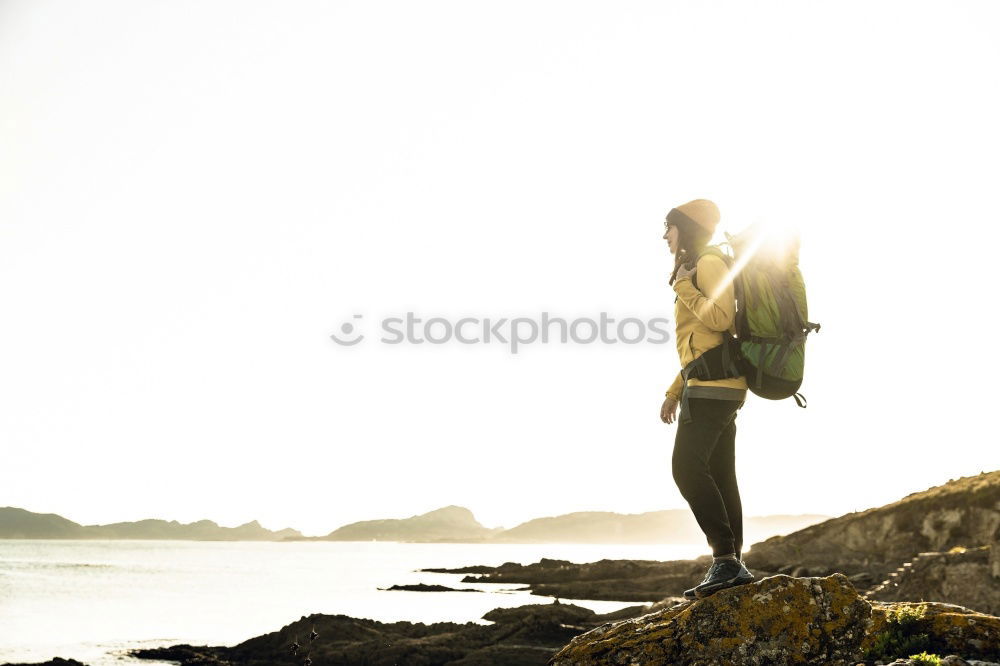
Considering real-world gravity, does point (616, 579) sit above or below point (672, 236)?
below

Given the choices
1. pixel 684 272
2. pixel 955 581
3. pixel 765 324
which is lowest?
pixel 955 581

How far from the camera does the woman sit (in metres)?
4.70

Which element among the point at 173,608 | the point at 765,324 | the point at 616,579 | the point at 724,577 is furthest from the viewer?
the point at 616,579

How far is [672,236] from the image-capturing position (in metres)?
5.15

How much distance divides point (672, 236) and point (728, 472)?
5.24 feet

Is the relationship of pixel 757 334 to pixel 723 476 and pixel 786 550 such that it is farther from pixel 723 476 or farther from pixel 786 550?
pixel 786 550

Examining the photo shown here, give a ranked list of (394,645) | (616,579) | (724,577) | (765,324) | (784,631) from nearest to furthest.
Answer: (784,631), (765,324), (724,577), (394,645), (616,579)

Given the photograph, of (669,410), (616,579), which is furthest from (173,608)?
(669,410)

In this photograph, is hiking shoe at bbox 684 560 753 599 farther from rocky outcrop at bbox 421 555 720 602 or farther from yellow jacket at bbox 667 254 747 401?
rocky outcrop at bbox 421 555 720 602

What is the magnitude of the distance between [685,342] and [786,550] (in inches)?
1662

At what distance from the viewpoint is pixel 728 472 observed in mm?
5082

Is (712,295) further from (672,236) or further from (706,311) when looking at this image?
(672,236)

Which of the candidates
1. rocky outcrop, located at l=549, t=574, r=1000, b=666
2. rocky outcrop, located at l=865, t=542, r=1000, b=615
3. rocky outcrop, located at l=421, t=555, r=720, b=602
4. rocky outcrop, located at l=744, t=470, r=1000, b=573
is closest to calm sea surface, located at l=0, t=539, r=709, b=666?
rocky outcrop, located at l=421, t=555, r=720, b=602

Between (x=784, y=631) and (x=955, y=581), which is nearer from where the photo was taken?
(x=784, y=631)
